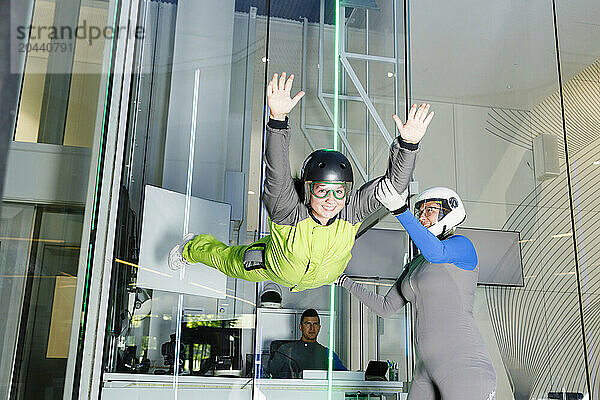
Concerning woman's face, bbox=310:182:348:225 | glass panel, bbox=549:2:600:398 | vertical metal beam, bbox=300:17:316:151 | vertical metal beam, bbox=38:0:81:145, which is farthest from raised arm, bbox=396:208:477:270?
vertical metal beam, bbox=38:0:81:145

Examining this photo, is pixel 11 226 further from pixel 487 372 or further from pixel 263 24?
pixel 263 24

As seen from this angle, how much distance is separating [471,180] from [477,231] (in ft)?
1.07

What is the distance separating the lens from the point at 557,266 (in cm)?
307

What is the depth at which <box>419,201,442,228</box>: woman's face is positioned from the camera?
234 centimetres

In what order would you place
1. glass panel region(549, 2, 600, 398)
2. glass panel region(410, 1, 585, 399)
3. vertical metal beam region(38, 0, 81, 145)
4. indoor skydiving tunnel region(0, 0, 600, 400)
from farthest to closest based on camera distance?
glass panel region(410, 1, 585, 399)
glass panel region(549, 2, 600, 398)
indoor skydiving tunnel region(0, 0, 600, 400)
vertical metal beam region(38, 0, 81, 145)

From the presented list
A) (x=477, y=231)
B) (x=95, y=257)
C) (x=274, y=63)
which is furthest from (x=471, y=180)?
(x=95, y=257)

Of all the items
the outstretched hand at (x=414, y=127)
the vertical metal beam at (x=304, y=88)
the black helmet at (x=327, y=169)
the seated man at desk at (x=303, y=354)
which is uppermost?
the vertical metal beam at (x=304, y=88)

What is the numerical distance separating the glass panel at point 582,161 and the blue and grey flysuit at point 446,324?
1.07 m

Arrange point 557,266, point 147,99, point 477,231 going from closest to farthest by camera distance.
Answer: point 147,99 < point 557,266 < point 477,231

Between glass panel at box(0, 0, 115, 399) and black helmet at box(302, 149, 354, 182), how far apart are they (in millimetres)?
938

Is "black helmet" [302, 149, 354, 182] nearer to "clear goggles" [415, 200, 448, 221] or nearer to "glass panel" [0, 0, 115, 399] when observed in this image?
"clear goggles" [415, 200, 448, 221]

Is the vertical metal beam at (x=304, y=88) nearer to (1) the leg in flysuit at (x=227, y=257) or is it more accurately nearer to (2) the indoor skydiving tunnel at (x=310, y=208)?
(2) the indoor skydiving tunnel at (x=310, y=208)

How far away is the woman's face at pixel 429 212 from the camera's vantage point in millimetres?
2344

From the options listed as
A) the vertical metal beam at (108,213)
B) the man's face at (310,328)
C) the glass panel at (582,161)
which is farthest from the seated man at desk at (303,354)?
the glass panel at (582,161)
